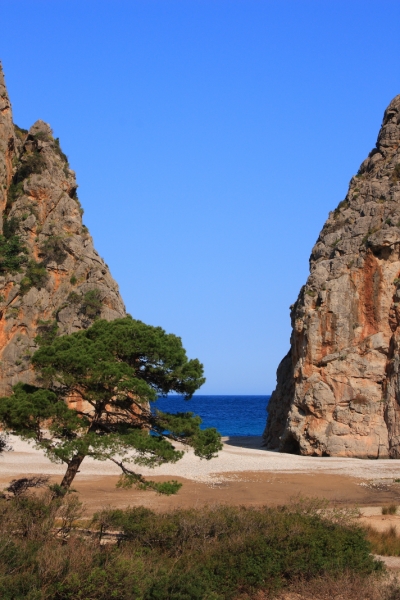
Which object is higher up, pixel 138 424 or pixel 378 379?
pixel 378 379

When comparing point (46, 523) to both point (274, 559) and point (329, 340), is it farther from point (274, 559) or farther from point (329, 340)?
point (329, 340)

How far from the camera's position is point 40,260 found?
53.1m

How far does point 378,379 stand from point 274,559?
27.9 m

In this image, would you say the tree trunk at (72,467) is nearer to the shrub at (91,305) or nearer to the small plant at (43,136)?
the shrub at (91,305)

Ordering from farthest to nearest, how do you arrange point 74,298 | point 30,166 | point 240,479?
point 30,166 → point 74,298 → point 240,479

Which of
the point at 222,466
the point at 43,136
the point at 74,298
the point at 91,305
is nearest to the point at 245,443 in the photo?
the point at 91,305

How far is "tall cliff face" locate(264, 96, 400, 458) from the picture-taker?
39031 millimetres

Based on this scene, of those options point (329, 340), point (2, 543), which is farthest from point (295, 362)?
point (2, 543)

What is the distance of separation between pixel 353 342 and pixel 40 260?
26.2 m

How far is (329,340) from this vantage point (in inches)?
1638

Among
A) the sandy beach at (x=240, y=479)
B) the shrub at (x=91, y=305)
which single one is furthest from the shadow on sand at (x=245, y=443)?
the shrub at (x=91, y=305)

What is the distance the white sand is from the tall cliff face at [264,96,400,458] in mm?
2185

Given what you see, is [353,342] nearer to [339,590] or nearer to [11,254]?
[11,254]

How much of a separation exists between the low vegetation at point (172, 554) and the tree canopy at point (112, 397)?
1.68 m
